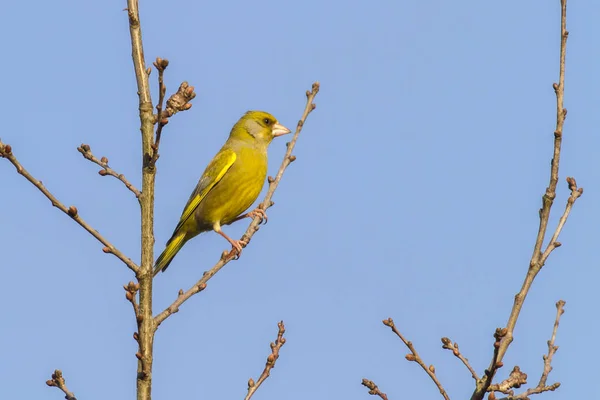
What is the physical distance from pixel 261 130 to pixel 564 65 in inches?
264

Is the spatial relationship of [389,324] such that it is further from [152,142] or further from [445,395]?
[152,142]

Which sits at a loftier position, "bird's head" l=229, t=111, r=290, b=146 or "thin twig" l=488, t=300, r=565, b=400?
"bird's head" l=229, t=111, r=290, b=146

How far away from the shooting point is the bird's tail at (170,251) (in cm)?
927

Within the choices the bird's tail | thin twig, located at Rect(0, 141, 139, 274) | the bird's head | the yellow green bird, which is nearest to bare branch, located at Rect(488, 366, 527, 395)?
thin twig, located at Rect(0, 141, 139, 274)

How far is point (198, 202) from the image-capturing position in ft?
30.8

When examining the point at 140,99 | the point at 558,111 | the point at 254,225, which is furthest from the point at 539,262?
the point at 254,225

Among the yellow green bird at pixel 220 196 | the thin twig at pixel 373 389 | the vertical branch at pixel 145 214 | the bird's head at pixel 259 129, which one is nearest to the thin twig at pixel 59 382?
the vertical branch at pixel 145 214

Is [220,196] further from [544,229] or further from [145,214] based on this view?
[544,229]

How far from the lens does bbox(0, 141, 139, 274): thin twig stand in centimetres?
402

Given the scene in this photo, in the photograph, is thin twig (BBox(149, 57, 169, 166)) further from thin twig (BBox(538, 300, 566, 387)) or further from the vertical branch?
thin twig (BBox(538, 300, 566, 387))

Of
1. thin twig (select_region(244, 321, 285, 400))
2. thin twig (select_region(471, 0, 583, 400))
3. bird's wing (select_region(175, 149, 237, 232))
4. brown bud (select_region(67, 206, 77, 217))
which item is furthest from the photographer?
bird's wing (select_region(175, 149, 237, 232))

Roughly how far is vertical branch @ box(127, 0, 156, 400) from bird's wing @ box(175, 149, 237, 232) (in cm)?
510

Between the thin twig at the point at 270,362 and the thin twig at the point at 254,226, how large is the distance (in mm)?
563

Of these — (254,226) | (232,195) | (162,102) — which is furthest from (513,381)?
(232,195)
